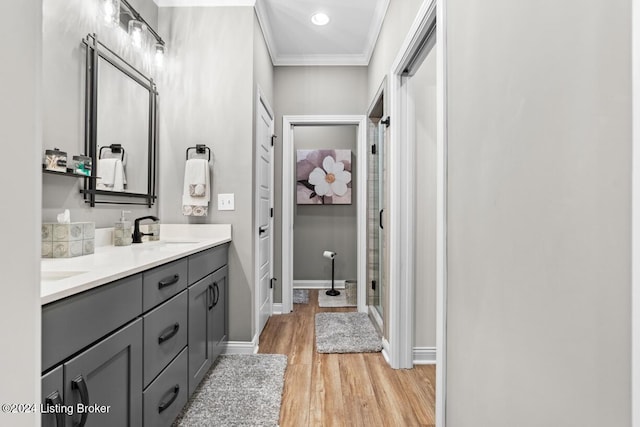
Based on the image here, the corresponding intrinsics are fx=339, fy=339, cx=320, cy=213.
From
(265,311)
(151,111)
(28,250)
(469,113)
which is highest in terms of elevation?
(151,111)

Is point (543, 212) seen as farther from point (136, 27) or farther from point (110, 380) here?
point (136, 27)

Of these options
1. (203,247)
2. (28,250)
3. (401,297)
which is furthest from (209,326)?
(28,250)

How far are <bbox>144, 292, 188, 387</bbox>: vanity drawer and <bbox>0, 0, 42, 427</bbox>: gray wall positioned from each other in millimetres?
806

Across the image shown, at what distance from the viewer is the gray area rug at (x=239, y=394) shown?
66.4 inches

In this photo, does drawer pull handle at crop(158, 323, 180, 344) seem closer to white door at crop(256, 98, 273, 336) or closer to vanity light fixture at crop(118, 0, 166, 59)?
white door at crop(256, 98, 273, 336)

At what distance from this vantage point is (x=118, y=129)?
6.67ft

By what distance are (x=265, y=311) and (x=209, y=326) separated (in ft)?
3.52

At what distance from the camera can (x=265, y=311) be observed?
311 cm

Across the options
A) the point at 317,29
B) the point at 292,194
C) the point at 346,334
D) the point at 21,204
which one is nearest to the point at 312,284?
the point at 292,194

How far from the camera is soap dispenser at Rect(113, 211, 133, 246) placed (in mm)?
1965

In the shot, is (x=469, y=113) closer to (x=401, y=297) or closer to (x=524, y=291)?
(x=524, y=291)

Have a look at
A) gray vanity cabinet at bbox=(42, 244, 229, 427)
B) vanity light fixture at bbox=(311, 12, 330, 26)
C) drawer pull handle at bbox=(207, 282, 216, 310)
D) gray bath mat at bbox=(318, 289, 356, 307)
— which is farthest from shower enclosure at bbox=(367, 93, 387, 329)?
gray vanity cabinet at bbox=(42, 244, 229, 427)

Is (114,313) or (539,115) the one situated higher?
(539,115)

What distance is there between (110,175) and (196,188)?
54 cm
